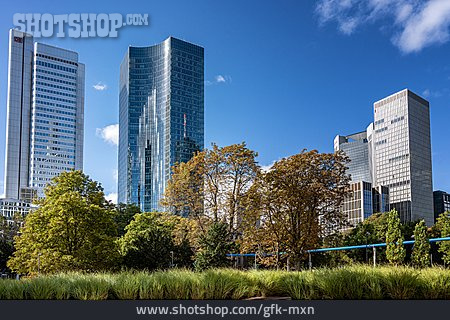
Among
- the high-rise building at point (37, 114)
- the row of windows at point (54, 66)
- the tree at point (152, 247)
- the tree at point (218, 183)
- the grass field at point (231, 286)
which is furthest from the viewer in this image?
the row of windows at point (54, 66)

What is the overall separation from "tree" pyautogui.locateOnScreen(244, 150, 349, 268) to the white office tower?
109864mm

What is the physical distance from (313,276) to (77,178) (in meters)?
21.6

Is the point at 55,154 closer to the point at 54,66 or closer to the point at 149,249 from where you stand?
the point at 54,66

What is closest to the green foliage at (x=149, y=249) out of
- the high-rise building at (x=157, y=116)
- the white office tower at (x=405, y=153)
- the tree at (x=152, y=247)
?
the tree at (x=152, y=247)

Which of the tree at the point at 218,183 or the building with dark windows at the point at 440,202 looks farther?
the building with dark windows at the point at 440,202

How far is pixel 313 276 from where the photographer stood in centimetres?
1178

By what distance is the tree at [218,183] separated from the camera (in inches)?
1178

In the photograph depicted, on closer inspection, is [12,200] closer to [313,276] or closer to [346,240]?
[346,240]

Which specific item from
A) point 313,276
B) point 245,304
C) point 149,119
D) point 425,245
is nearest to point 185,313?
point 245,304

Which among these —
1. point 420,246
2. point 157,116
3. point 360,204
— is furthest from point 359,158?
point 420,246

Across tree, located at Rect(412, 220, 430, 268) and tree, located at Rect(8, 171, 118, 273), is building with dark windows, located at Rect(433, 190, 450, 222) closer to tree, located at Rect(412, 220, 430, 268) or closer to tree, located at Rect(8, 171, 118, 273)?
tree, located at Rect(412, 220, 430, 268)

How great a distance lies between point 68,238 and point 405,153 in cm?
12427

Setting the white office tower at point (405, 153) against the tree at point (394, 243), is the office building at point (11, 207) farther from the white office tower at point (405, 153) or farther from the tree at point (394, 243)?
the tree at point (394, 243)

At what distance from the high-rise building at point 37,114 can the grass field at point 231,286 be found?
146455 mm
